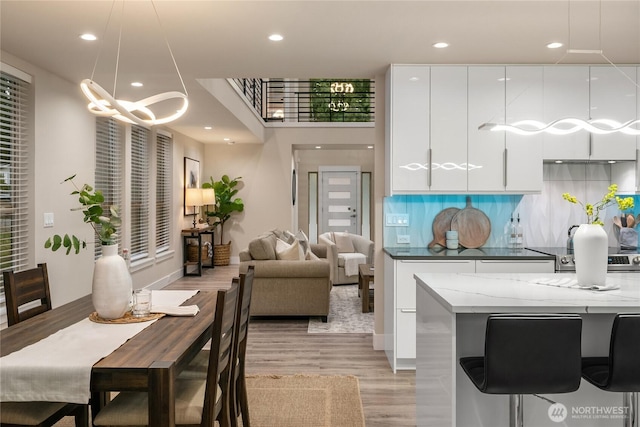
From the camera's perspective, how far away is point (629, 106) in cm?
423

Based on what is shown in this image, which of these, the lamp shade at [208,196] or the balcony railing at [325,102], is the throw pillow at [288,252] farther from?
the balcony railing at [325,102]

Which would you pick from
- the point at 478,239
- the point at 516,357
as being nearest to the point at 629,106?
the point at 478,239

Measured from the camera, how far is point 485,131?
421cm

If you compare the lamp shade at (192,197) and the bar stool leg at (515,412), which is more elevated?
the lamp shade at (192,197)

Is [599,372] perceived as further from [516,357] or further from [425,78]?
[425,78]

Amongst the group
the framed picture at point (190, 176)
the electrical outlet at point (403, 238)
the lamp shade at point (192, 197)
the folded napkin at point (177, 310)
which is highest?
the framed picture at point (190, 176)

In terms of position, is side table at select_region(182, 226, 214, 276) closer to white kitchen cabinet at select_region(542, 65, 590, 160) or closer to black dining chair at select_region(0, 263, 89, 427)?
black dining chair at select_region(0, 263, 89, 427)

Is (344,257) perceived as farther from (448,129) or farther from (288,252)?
(448,129)

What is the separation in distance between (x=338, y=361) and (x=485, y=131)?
2.32m

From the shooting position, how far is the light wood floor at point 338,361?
10.6 feet

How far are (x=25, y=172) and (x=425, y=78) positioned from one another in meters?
3.47

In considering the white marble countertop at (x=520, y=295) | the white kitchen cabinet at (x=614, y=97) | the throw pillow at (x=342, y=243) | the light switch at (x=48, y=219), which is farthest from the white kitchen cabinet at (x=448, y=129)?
the throw pillow at (x=342, y=243)

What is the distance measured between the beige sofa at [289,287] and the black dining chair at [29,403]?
2.78 m

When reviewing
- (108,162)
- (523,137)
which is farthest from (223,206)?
(523,137)
